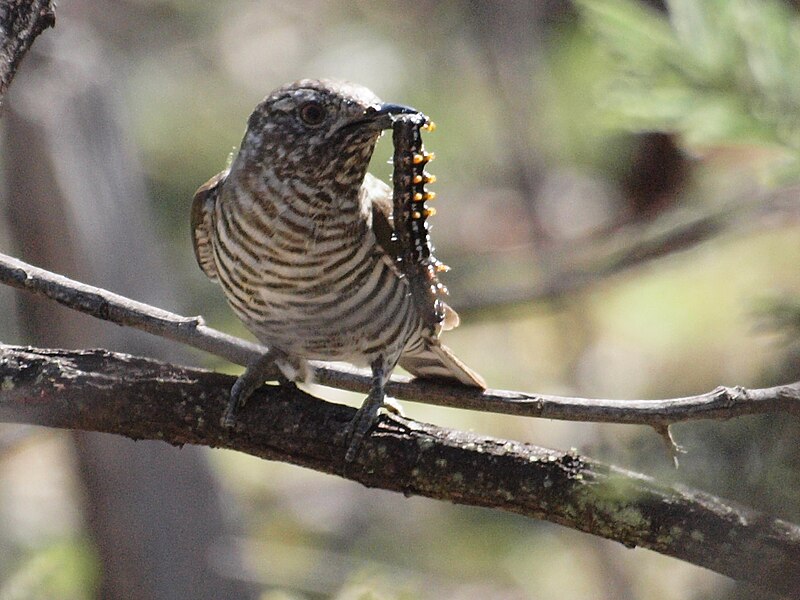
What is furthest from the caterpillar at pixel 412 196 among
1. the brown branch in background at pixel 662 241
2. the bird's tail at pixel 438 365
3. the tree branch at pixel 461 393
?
the brown branch in background at pixel 662 241

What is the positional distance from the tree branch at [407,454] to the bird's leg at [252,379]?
0.9 inches

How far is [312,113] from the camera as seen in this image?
2.72 metres

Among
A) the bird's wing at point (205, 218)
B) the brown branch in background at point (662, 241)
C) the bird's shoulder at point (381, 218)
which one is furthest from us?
the brown branch in background at point (662, 241)

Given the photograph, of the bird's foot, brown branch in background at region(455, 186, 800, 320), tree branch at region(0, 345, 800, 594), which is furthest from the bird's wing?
brown branch in background at region(455, 186, 800, 320)

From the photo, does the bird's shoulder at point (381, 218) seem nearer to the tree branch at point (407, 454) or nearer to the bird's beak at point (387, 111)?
Answer: the bird's beak at point (387, 111)

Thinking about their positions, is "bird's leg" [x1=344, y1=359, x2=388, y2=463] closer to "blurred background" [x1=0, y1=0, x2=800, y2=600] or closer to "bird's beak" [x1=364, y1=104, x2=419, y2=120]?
"blurred background" [x1=0, y1=0, x2=800, y2=600]

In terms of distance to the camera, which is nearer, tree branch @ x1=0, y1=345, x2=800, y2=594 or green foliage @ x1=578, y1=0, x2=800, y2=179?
tree branch @ x1=0, y1=345, x2=800, y2=594

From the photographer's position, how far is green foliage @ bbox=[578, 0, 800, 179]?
92.7 inches

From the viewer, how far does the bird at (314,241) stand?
2.71 metres

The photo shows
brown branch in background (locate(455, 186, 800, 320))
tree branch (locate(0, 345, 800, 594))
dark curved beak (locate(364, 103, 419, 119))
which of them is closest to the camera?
tree branch (locate(0, 345, 800, 594))

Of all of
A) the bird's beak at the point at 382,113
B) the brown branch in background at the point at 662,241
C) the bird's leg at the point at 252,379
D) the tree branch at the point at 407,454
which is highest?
the brown branch in background at the point at 662,241

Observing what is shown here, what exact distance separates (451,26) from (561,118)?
1496mm

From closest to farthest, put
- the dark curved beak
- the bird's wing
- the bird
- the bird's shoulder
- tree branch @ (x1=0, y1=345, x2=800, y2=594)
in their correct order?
tree branch @ (x1=0, y1=345, x2=800, y2=594), the dark curved beak, the bird, the bird's shoulder, the bird's wing

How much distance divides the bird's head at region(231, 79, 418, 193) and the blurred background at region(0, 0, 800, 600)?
64cm
